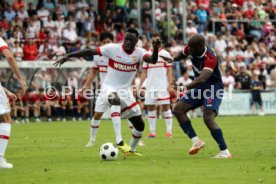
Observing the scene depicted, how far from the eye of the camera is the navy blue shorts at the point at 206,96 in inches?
627

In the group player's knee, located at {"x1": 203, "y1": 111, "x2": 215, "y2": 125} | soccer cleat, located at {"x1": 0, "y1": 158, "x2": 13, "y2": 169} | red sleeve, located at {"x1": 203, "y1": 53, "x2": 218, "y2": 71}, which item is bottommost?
soccer cleat, located at {"x1": 0, "y1": 158, "x2": 13, "y2": 169}

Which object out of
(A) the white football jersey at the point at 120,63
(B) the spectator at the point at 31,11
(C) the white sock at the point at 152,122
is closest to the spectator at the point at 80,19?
(B) the spectator at the point at 31,11

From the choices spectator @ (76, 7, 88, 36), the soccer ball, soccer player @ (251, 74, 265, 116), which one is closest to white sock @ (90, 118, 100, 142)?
the soccer ball

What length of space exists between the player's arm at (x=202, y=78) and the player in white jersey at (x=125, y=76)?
1.16 metres

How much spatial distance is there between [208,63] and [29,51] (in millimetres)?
21552

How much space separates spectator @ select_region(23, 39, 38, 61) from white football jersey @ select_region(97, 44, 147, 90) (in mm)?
19395

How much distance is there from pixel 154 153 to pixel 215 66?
268 cm

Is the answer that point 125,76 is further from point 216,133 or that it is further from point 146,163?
point 146,163

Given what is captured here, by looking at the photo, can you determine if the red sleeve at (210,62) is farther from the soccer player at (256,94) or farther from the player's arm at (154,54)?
the soccer player at (256,94)

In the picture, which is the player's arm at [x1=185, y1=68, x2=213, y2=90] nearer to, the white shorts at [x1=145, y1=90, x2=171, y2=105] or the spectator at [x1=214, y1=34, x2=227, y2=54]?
the white shorts at [x1=145, y1=90, x2=171, y2=105]

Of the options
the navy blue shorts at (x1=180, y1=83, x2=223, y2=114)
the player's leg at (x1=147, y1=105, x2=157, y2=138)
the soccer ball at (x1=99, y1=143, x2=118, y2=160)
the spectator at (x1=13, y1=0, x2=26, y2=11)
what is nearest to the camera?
the soccer ball at (x1=99, y1=143, x2=118, y2=160)

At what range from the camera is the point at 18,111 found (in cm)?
3622

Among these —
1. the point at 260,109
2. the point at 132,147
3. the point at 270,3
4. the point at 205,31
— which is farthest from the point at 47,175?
the point at 270,3

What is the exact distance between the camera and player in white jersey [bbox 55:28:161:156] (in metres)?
16.3
